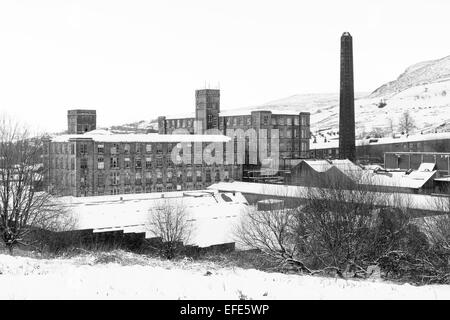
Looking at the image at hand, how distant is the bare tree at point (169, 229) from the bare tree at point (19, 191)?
7.05 m

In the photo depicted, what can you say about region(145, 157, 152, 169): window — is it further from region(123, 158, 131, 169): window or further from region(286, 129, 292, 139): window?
region(286, 129, 292, 139): window

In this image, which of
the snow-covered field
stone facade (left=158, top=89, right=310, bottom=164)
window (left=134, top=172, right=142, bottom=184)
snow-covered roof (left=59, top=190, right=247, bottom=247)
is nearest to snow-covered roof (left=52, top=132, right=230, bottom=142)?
window (left=134, top=172, right=142, bottom=184)

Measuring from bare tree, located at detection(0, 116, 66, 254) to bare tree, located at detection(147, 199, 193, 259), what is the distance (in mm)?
7052

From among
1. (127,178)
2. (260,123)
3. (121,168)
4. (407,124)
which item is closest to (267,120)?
(260,123)

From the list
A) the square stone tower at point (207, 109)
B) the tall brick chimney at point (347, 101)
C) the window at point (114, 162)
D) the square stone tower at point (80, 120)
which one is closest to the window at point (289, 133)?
the square stone tower at point (207, 109)

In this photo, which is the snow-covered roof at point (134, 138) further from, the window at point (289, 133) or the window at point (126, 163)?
the window at point (289, 133)

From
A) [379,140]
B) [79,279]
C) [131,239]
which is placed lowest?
[131,239]

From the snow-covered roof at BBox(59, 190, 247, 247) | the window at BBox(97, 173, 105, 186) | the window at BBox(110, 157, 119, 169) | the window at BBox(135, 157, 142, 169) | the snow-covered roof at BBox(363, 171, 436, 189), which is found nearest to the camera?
the snow-covered roof at BBox(59, 190, 247, 247)

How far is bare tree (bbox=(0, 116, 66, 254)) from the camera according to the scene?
3178 centimetres

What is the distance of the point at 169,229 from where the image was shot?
1487 inches

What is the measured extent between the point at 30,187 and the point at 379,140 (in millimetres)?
87109

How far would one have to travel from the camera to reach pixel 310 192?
3572cm
